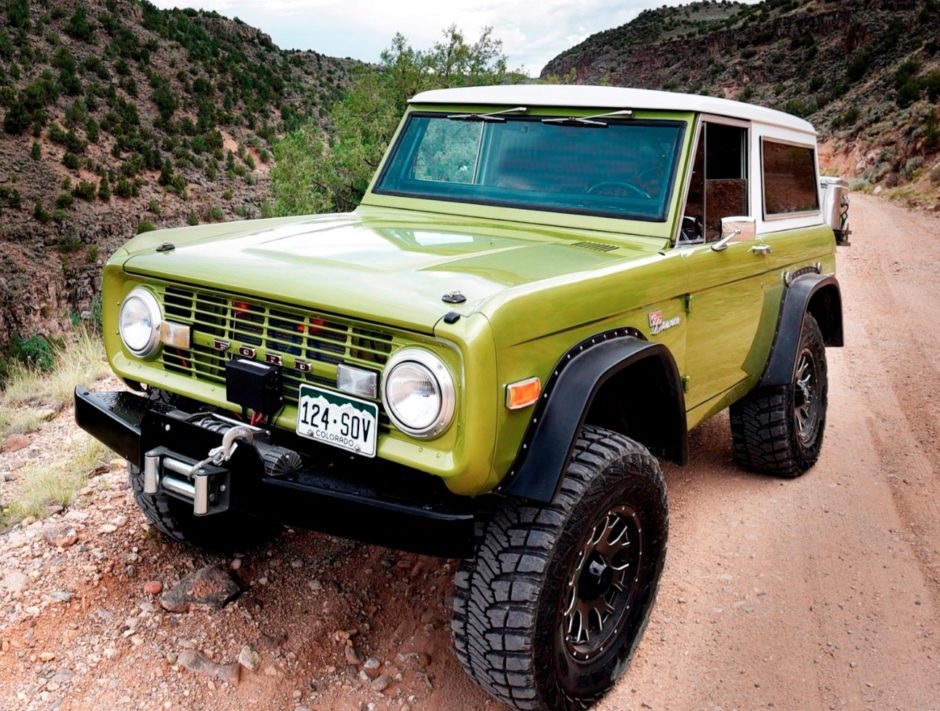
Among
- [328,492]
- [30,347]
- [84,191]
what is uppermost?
[328,492]

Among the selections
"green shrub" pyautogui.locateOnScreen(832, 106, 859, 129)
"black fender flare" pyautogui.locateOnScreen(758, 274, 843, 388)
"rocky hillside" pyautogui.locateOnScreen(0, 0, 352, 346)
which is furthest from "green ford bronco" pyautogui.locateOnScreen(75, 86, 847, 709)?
"green shrub" pyautogui.locateOnScreen(832, 106, 859, 129)

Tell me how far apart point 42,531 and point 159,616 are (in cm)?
94

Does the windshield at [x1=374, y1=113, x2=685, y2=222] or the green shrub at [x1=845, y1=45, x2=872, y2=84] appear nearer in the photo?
the windshield at [x1=374, y1=113, x2=685, y2=222]

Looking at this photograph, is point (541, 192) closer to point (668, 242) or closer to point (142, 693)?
point (668, 242)

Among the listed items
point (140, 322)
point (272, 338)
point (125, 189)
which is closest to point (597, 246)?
point (272, 338)

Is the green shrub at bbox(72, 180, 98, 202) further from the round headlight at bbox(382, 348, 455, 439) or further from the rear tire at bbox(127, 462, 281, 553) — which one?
the round headlight at bbox(382, 348, 455, 439)

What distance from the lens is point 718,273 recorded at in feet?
12.1

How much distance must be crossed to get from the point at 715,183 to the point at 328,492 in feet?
7.58

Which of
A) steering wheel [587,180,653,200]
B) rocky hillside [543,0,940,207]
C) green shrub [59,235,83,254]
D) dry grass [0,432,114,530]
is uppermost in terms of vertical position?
rocky hillside [543,0,940,207]

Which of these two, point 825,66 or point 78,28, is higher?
point 825,66

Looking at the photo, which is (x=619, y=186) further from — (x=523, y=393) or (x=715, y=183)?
(x=523, y=393)

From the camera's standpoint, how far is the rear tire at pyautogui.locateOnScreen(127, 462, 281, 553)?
3.59 meters

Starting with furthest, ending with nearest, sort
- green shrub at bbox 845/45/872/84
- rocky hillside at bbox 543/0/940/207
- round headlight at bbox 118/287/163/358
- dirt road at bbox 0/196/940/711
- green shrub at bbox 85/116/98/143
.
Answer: green shrub at bbox 845/45/872/84 < green shrub at bbox 85/116/98/143 < rocky hillside at bbox 543/0/940/207 < round headlight at bbox 118/287/163/358 < dirt road at bbox 0/196/940/711

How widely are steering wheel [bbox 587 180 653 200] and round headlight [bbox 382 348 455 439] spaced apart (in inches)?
63.5
